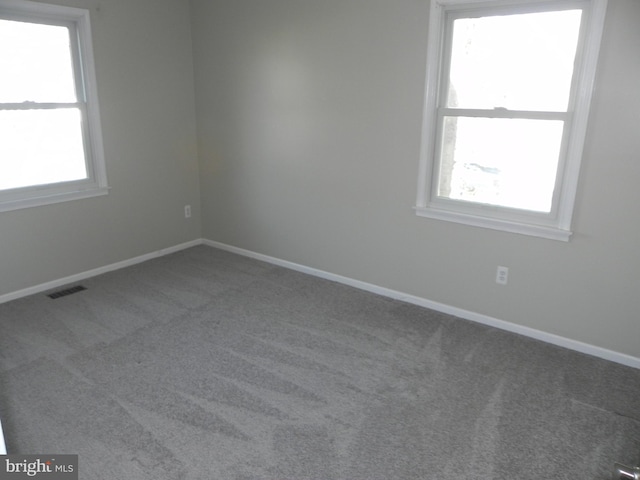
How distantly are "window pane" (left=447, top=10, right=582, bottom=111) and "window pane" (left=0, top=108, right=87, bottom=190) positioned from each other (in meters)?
2.91

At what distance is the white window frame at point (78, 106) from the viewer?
331cm

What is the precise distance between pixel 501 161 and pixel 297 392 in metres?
1.93

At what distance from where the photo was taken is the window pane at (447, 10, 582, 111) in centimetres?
270

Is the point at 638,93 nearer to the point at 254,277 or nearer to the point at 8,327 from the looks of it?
the point at 254,277

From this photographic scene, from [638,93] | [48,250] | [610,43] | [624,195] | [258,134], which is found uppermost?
[610,43]

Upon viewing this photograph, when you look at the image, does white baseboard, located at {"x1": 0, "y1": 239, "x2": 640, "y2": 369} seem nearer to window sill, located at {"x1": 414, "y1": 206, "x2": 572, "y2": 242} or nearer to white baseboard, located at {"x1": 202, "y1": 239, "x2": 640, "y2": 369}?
white baseboard, located at {"x1": 202, "y1": 239, "x2": 640, "y2": 369}

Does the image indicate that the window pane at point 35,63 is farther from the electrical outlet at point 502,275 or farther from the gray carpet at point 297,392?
the electrical outlet at point 502,275

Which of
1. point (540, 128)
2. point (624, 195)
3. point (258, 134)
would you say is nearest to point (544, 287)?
point (624, 195)

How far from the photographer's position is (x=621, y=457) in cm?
203

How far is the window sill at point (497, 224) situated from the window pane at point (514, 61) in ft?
2.33

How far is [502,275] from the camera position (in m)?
3.11

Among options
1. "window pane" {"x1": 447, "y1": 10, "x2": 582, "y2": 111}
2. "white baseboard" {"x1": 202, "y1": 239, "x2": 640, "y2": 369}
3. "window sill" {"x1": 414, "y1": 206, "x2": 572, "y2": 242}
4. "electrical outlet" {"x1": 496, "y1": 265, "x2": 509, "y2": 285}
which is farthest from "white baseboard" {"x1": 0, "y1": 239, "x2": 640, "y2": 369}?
"window pane" {"x1": 447, "y1": 10, "x2": 582, "y2": 111}

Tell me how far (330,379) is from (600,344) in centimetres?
167

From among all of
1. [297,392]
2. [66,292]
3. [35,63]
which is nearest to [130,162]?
[35,63]
